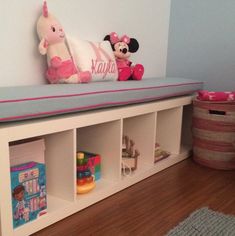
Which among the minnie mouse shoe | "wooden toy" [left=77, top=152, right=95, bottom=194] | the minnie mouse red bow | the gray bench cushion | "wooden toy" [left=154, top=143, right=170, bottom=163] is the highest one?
the minnie mouse red bow

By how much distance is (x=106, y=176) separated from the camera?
1356mm

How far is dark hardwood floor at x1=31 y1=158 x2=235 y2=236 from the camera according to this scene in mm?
1021

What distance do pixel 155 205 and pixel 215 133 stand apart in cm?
61

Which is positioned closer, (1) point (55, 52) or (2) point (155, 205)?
(2) point (155, 205)

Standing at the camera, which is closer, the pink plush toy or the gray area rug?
the gray area rug

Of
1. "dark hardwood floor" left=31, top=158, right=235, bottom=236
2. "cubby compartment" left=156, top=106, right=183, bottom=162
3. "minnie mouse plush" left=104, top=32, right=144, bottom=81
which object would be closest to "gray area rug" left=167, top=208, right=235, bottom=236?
"dark hardwood floor" left=31, top=158, right=235, bottom=236

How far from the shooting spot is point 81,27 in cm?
154

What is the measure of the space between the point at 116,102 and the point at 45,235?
1.83 feet

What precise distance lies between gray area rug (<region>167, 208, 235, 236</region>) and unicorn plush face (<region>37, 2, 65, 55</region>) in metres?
0.88

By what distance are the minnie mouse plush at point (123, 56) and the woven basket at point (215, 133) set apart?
38 centimetres

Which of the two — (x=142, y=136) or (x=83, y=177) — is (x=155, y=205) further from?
(x=142, y=136)

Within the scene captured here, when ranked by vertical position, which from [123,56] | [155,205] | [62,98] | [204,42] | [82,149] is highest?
[204,42]

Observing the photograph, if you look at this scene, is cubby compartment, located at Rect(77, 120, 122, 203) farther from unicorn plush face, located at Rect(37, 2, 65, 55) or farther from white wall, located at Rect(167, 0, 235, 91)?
white wall, located at Rect(167, 0, 235, 91)

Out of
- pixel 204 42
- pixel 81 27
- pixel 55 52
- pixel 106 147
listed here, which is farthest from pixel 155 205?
pixel 204 42
